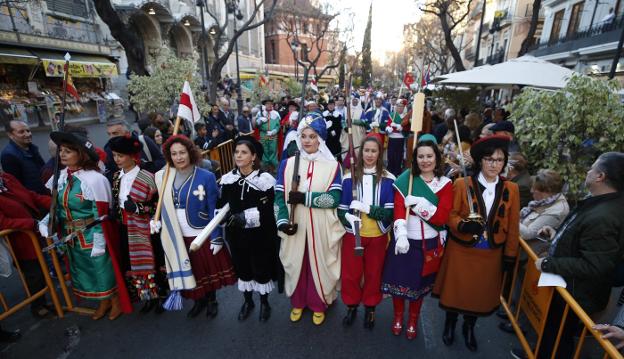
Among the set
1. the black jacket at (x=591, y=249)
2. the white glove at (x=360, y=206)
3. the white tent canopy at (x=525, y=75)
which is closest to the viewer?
the black jacket at (x=591, y=249)

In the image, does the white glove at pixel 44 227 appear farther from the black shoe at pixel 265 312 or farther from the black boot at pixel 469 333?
the black boot at pixel 469 333

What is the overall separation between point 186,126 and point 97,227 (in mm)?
5108

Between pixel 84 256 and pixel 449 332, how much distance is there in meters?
A: 3.81

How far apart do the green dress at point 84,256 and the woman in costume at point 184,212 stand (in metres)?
0.67

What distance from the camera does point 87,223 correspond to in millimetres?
3186

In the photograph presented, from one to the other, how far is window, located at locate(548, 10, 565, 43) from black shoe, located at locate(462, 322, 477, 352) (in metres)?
29.0

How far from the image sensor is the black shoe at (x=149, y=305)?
3.65m

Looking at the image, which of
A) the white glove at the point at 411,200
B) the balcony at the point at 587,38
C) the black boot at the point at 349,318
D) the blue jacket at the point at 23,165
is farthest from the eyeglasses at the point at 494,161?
the balcony at the point at 587,38

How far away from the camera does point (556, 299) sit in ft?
8.19

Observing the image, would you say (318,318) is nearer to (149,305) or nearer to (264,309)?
(264,309)

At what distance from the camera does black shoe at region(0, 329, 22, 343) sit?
313 centimetres

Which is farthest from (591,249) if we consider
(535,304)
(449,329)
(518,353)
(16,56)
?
(16,56)

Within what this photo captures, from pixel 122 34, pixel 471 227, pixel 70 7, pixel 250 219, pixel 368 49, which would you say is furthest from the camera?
pixel 368 49

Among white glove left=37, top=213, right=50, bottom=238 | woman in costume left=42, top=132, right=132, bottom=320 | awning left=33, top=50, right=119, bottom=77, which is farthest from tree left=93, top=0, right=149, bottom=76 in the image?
awning left=33, top=50, right=119, bottom=77
